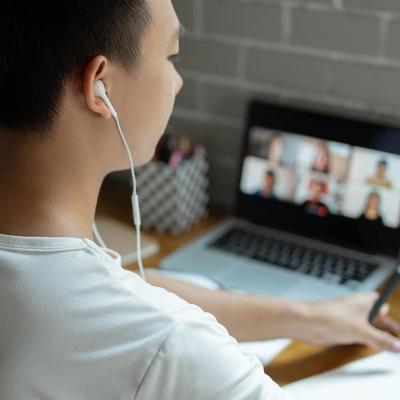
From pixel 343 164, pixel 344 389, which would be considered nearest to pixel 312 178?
pixel 343 164

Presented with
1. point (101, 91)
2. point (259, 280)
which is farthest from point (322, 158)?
point (101, 91)

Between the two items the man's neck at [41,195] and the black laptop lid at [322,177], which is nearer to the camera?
the man's neck at [41,195]

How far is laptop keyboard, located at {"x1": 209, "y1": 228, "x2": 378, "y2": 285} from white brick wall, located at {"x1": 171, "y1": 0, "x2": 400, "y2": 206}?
0.21 metres

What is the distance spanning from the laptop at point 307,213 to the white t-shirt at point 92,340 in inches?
25.8

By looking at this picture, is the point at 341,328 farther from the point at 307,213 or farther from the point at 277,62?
the point at 277,62

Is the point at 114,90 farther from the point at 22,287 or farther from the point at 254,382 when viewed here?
the point at 254,382

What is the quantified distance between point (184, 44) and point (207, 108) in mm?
151

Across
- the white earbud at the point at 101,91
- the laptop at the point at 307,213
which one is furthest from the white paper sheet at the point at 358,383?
the white earbud at the point at 101,91

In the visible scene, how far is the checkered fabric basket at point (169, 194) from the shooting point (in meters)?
1.58

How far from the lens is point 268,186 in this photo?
62.8 inches

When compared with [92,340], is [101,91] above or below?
above

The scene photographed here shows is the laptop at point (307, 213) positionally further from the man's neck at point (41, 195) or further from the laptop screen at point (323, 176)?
the man's neck at point (41, 195)

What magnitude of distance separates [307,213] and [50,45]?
2.96 feet

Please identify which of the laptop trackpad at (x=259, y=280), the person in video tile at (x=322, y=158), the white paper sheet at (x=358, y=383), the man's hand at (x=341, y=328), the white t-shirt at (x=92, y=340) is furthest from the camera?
the person in video tile at (x=322, y=158)
